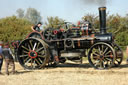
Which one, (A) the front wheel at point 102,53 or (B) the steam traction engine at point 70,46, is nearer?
(A) the front wheel at point 102,53

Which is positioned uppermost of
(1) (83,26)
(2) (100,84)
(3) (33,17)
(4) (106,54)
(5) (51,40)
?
(3) (33,17)

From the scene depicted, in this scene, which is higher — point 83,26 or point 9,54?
point 83,26

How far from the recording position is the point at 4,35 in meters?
27.6

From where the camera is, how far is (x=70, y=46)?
894cm

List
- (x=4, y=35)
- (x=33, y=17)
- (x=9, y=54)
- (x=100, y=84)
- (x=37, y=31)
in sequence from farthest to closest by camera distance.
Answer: (x=33, y=17), (x=4, y=35), (x=37, y=31), (x=9, y=54), (x=100, y=84)

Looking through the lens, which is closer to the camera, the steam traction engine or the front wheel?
the front wheel

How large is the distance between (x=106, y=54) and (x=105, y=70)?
2.31 ft

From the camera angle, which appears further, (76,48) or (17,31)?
(17,31)

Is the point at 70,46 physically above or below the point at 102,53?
above

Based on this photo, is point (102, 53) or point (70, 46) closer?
point (102, 53)

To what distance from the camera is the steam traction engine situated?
334 inches

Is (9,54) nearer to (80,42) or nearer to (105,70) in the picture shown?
(80,42)

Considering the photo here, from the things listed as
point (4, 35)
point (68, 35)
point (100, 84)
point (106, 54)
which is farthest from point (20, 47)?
point (4, 35)

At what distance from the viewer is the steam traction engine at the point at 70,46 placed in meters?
8.49
